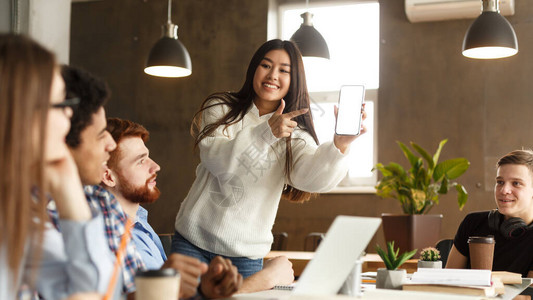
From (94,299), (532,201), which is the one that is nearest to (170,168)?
(532,201)

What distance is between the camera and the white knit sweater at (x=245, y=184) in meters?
1.94

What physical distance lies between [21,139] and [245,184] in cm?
124

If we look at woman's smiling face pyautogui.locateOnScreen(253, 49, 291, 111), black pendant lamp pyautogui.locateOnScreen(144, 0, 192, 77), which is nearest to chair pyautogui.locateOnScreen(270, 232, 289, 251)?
black pendant lamp pyautogui.locateOnScreen(144, 0, 192, 77)

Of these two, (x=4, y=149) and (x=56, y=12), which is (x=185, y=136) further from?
(x=4, y=149)

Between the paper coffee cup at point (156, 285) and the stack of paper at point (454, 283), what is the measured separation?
797 mm

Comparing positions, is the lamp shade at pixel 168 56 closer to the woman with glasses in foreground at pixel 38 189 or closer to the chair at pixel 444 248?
the chair at pixel 444 248

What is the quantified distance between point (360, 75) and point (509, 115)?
148cm

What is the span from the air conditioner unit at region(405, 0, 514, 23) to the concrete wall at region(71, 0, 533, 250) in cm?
11

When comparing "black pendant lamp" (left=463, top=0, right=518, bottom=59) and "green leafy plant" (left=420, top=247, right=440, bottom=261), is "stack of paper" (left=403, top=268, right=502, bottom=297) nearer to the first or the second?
"green leafy plant" (left=420, top=247, right=440, bottom=261)

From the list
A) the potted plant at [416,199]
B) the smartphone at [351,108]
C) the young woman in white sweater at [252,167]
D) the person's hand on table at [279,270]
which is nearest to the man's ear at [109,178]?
the young woman in white sweater at [252,167]

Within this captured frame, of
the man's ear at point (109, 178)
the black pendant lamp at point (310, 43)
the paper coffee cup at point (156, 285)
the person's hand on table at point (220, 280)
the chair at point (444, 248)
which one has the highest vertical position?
the black pendant lamp at point (310, 43)

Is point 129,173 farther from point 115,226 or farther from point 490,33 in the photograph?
point 490,33

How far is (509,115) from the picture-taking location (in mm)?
Result: 5516

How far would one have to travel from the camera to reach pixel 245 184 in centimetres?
202
